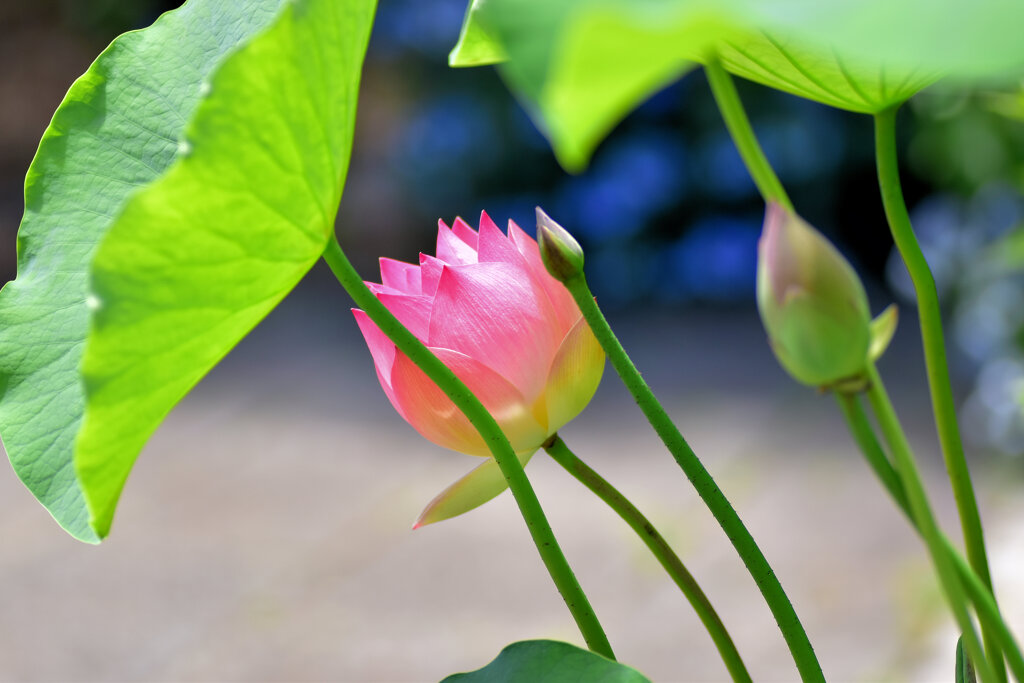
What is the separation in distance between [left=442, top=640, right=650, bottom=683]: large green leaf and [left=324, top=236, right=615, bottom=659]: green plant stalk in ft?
0.05

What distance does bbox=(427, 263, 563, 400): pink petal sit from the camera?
0.24m

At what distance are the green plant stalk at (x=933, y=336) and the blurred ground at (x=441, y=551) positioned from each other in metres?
0.84

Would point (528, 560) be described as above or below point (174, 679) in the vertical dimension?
above

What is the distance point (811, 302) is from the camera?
7.2 inches

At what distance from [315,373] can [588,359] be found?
5.98 ft

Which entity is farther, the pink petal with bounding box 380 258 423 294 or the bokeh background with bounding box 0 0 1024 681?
the bokeh background with bounding box 0 0 1024 681

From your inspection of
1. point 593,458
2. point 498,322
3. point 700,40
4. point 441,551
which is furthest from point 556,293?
point 593,458

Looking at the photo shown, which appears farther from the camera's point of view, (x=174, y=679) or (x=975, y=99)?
(x=975, y=99)

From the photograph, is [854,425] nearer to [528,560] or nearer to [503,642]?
[503,642]

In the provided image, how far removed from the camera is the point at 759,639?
4.09 feet

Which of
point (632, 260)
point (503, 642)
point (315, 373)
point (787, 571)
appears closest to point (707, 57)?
point (503, 642)

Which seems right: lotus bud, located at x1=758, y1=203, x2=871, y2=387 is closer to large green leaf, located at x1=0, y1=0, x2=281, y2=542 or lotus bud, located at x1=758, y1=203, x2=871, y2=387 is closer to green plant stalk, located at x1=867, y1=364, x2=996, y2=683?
green plant stalk, located at x1=867, y1=364, x2=996, y2=683

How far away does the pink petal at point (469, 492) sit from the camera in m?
0.25

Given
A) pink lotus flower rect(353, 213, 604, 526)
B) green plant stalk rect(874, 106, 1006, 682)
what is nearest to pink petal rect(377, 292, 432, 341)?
pink lotus flower rect(353, 213, 604, 526)
